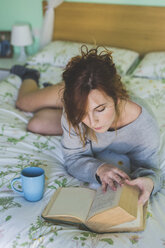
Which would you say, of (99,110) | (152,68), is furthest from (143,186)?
(152,68)

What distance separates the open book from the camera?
2.94 ft

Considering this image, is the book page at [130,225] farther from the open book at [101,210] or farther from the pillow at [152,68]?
the pillow at [152,68]

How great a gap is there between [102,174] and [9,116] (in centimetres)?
82

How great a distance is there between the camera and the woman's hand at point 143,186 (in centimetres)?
101

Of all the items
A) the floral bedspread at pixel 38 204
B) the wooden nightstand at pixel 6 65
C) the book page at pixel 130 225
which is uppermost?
the book page at pixel 130 225

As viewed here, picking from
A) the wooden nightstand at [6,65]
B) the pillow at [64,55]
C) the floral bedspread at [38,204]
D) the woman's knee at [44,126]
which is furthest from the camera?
the wooden nightstand at [6,65]

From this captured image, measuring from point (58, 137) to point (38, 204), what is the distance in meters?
0.53

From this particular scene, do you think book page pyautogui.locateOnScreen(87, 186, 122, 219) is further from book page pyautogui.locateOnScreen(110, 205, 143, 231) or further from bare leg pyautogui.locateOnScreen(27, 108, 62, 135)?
bare leg pyautogui.locateOnScreen(27, 108, 62, 135)

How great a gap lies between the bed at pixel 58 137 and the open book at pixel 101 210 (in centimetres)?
3

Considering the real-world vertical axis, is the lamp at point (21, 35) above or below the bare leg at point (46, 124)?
above

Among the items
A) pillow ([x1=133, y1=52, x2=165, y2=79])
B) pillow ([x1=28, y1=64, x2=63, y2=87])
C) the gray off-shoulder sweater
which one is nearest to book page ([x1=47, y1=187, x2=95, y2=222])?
the gray off-shoulder sweater

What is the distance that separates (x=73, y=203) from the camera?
1.02m

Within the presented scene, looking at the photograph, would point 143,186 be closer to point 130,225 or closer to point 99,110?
point 130,225

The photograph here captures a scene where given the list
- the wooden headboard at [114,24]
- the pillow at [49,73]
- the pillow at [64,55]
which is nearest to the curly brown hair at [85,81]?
the pillow at [49,73]
